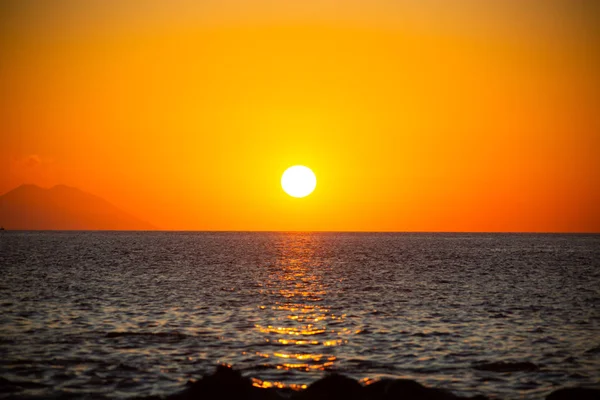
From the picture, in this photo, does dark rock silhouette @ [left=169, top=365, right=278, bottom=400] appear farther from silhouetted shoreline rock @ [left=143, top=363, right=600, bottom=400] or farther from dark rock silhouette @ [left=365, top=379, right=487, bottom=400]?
dark rock silhouette @ [left=365, top=379, right=487, bottom=400]

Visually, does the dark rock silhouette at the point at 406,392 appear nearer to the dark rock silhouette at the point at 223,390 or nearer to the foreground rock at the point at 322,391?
the foreground rock at the point at 322,391

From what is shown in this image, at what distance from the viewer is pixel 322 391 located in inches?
674

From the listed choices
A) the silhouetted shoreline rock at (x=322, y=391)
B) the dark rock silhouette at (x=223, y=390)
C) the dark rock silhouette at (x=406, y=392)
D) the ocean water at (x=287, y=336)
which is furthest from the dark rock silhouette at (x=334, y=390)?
the ocean water at (x=287, y=336)

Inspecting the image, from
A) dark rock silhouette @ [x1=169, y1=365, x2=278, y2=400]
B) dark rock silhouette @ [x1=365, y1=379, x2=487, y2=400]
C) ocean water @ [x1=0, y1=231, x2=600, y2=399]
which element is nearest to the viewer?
dark rock silhouette @ [x1=365, y1=379, x2=487, y2=400]

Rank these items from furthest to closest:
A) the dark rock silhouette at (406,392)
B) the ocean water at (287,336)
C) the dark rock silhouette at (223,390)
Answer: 1. the ocean water at (287,336)
2. the dark rock silhouette at (223,390)
3. the dark rock silhouette at (406,392)

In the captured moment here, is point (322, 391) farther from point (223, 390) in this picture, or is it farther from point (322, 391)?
point (223, 390)

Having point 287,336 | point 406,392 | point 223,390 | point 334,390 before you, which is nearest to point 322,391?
point 334,390

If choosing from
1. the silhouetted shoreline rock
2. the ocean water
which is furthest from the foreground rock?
the ocean water

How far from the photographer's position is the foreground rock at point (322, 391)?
16.8 meters

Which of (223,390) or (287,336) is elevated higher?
(223,390)

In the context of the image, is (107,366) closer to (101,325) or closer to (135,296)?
(101,325)

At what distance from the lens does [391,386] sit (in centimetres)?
1711

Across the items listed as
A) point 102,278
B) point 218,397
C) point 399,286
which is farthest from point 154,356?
point 102,278

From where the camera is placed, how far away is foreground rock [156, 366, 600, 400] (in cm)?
1683
